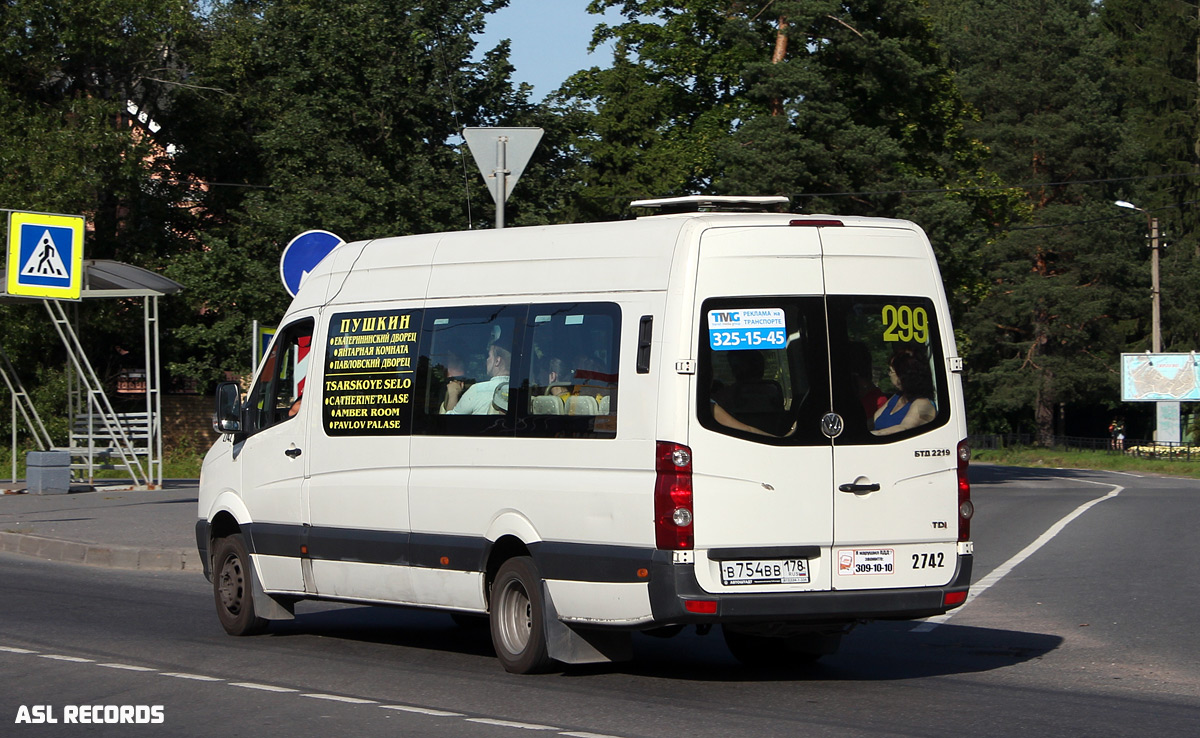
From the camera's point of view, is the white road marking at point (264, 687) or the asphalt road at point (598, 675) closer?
A: the asphalt road at point (598, 675)

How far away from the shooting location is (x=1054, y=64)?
70312mm

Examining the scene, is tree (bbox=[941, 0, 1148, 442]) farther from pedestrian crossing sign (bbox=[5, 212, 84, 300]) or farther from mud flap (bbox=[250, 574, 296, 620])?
mud flap (bbox=[250, 574, 296, 620])

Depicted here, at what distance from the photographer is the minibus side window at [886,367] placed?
8.23 m

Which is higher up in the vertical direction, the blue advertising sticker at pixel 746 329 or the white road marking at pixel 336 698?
the blue advertising sticker at pixel 746 329

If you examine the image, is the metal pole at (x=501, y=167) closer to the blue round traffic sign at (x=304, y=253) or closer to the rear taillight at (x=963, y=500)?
the blue round traffic sign at (x=304, y=253)

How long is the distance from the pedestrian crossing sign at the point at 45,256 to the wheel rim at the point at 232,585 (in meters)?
11.4

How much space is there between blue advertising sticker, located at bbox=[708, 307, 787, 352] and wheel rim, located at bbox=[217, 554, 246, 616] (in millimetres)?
4351

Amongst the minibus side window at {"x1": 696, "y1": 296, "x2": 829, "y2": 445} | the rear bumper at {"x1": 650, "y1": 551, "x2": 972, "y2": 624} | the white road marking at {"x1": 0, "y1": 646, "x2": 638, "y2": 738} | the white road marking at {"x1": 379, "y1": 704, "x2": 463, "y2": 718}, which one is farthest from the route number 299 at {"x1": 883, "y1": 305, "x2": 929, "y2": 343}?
the white road marking at {"x1": 379, "y1": 704, "x2": 463, "y2": 718}

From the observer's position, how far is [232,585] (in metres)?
10.7

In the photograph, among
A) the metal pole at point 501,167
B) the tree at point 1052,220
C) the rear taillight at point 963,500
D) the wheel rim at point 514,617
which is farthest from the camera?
the tree at point 1052,220

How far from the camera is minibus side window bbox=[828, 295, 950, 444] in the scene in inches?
324

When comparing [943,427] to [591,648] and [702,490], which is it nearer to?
[702,490]

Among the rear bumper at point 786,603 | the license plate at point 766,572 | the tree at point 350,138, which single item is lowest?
the rear bumper at point 786,603

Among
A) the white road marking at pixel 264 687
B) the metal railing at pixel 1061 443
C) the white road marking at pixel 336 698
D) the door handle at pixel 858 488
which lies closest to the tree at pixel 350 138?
the white road marking at pixel 336 698
